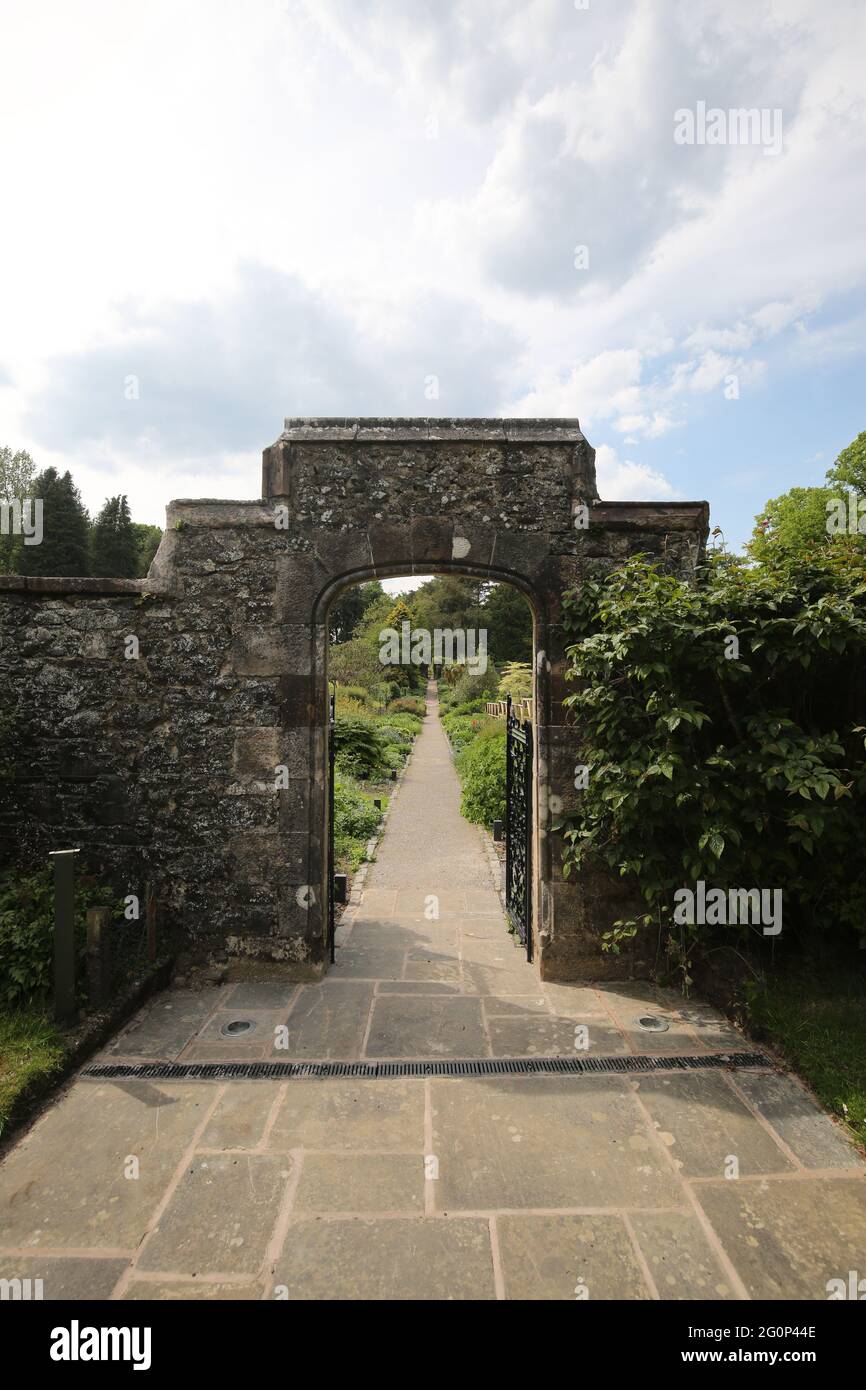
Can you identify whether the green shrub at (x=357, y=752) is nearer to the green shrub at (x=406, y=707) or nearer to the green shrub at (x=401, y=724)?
the green shrub at (x=401, y=724)

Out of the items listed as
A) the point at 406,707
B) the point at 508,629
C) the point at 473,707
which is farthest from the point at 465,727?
the point at 508,629

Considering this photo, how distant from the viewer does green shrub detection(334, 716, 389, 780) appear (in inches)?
536

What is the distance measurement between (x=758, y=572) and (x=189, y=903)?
15.3ft

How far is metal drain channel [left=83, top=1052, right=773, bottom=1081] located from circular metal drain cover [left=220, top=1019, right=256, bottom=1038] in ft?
1.03

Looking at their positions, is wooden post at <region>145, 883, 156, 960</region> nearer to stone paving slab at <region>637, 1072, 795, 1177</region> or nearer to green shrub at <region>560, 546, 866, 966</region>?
green shrub at <region>560, 546, 866, 966</region>

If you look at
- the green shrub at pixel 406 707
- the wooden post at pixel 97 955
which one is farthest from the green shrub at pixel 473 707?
the wooden post at pixel 97 955

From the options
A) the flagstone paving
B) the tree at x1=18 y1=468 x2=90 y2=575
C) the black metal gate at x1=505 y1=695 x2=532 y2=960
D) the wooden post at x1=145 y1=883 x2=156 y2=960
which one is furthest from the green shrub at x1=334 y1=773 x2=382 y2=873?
the tree at x1=18 y1=468 x2=90 y2=575

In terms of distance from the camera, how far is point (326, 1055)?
12.1 ft

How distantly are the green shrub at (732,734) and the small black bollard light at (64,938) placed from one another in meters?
3.26

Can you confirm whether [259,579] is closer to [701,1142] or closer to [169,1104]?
[169,1104]

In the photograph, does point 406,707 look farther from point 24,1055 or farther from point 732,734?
point 24,1055

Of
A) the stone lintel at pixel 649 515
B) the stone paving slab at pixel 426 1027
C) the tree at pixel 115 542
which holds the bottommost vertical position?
the stone paving slab at pixel 426 1027

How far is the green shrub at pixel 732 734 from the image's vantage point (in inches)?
148

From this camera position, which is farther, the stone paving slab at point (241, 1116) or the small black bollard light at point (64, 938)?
the small black bollard light at point (64, 938)
